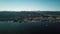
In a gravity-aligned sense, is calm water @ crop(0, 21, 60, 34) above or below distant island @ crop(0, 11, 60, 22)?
above

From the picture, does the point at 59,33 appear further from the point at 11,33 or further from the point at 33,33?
the point at 11,33

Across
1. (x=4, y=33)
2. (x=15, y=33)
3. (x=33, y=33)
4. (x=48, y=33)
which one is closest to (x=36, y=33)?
(x=33, y=33)

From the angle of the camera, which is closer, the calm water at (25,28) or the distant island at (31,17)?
the calm water at (25,28)

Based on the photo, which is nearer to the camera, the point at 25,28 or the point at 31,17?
the point at 25,28

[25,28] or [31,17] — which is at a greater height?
[25,28]

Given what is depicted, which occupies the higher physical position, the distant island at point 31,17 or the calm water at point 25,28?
Result: the calm water at point 25,28

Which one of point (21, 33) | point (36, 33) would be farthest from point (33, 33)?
point (21, 33)

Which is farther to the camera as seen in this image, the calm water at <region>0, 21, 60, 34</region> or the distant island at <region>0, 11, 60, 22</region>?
the distant island at <region>0, 11, 60, 22</region>

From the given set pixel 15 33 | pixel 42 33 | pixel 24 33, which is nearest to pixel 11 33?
pixel 15 33

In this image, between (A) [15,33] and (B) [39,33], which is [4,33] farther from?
(B) [39,33]
